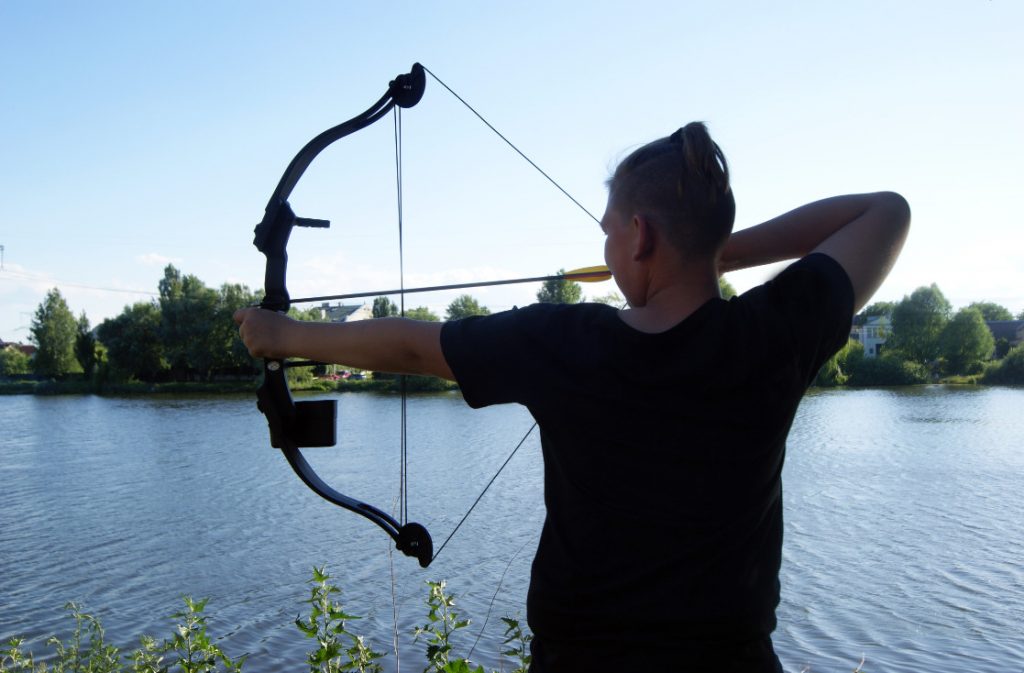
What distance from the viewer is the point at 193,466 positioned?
71.5ft

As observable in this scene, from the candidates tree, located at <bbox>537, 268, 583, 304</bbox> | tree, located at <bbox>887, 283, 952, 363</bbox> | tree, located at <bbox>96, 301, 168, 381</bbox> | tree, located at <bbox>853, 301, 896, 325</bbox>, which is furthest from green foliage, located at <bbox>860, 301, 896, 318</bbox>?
tree, located at <bbox>96, 301, 168, 381</bbox>

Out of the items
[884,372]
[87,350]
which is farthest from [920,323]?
[87,350]

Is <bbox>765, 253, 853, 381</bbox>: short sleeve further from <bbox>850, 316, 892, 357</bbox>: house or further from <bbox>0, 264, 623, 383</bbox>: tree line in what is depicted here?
<bbox>850, 316, 892, 357</bbox>: house

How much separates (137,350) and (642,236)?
60.2 metres

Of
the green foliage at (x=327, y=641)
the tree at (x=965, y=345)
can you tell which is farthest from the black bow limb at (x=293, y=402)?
the tree at (x=965, y=345)

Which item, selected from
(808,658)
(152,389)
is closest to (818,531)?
(808,658)

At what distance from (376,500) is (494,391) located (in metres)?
16.1

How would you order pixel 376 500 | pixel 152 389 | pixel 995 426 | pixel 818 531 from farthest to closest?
1. pixel 152 389
2. pixel 995 426
3. pixel 376 500
4. pixel 818 531

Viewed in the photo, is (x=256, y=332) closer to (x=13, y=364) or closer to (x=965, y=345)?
(x=965, y=345)

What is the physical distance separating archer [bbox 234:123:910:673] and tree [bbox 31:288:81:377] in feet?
249

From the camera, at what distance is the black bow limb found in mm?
2096

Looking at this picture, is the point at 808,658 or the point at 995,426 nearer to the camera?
the point at 808,658

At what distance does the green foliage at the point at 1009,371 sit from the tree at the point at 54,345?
65671mm

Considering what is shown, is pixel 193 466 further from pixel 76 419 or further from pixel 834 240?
pixel 834 240
